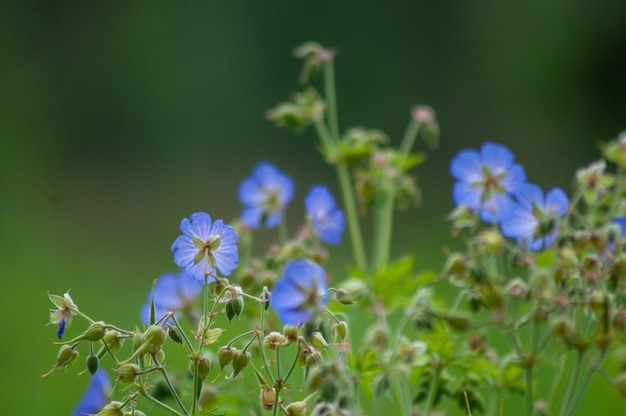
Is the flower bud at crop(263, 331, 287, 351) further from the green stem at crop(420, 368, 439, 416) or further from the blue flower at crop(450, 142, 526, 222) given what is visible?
the blue flower at crop(450, 142, 526, 222)

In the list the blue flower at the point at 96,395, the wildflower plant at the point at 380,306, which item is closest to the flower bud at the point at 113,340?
the wildflower plant at the point at 380,306

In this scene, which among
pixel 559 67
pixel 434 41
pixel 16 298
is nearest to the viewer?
pixel 16 298

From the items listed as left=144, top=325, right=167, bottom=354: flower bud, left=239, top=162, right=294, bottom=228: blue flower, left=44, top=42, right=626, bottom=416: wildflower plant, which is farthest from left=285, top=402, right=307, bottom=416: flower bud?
left=239, top=162, right=294, bottom=228: blue flower

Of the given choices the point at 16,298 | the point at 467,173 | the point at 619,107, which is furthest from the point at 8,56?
the point at 467,173

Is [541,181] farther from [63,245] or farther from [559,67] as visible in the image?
[63,245]

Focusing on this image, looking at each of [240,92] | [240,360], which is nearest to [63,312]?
[240,360]
